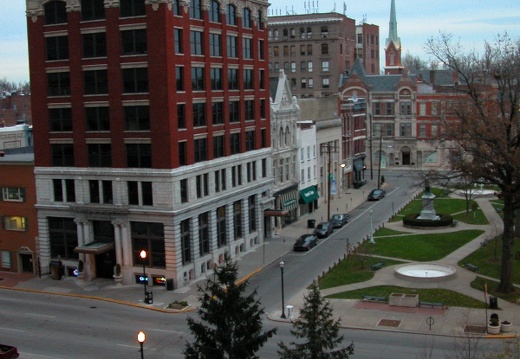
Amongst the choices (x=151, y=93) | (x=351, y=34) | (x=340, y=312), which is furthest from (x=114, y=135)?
(x=351, y=34)

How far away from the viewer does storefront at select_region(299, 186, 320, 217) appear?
2965 inches

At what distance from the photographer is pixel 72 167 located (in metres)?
51.2

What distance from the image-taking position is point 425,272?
5031 centimetres

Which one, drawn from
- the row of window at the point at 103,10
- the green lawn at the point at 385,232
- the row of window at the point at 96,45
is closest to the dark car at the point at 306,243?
the green lawn at the point at 385,232

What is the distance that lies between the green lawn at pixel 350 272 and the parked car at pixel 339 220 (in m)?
14.1

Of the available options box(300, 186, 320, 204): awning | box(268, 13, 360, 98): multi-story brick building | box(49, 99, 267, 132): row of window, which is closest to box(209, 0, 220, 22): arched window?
box(49, 99, 267, 132): row of window

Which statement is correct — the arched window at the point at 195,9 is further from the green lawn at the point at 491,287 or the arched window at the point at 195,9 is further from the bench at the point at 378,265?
the green lawn at the point at 491,287

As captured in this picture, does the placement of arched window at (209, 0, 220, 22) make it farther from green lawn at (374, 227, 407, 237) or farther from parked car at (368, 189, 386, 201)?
parked car at (368, 189, 386, 201)

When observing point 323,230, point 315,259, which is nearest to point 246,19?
point 323,230

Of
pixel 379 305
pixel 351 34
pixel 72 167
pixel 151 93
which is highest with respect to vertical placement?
pixel 351 34

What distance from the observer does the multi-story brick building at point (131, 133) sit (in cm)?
4812

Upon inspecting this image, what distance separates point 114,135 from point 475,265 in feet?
91.2

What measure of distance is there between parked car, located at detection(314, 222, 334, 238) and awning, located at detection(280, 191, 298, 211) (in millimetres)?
4630

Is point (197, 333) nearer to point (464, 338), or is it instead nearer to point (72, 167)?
point (464, 338)
